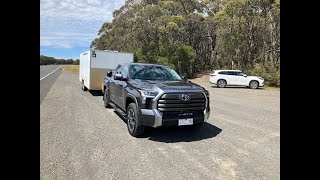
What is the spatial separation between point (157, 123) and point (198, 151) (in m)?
1.07

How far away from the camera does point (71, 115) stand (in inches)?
324

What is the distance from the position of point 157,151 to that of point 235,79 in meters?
17.7

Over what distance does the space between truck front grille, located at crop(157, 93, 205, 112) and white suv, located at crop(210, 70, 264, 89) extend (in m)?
16.2

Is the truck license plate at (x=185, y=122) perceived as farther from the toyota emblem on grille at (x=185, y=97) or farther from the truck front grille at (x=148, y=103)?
the truck front grille at (x=148, y=103)

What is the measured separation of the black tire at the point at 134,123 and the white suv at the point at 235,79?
53.9 ft

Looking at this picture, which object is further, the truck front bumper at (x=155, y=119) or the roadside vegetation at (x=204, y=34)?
the roadside vegetation at (x=204, y=34)

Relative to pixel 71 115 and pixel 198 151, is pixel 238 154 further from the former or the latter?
pixel 71 115

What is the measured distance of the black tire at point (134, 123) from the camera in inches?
228

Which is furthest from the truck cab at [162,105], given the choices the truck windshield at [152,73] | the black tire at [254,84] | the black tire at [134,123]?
the black tire at [254,84]

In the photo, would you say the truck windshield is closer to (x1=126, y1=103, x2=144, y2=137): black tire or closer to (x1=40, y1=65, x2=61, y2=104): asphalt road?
(x1=126, y1=103, x2=144, y2=137): black tire
